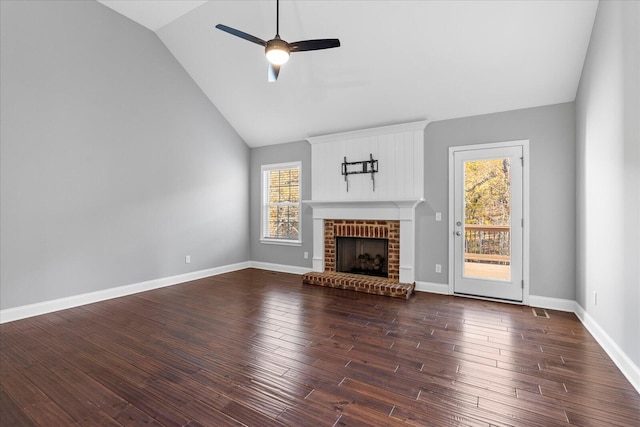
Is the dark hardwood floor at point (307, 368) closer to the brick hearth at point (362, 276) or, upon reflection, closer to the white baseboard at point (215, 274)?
the white baseboard at point (215, 274)

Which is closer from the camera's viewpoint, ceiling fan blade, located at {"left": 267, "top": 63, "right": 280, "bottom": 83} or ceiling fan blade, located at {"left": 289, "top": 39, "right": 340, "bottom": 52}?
ceiling fan blade, located at {"left": 289, "top": 39, "right": 340, "bottom": 52}

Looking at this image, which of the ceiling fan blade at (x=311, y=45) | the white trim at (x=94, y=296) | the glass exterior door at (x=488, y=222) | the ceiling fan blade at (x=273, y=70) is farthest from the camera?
the glass exterior door at (x=488, y=222)

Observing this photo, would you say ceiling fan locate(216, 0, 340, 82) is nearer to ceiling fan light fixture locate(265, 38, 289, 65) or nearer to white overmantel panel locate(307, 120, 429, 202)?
ceiling fan light fixture locate(265, 38, 289, 65)

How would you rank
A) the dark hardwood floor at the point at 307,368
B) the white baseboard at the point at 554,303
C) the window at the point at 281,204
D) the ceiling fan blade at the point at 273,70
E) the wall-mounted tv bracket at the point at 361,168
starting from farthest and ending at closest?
the window at the point at 281,204 < the wall-mounted tv bracket at the point at 361,168 < the white baseboard at the point at 554,303 < the ceiling fan blade at the point at 273,70 < the dark hardwood floor at the point at 307,368

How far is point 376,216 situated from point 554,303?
2.56 meters

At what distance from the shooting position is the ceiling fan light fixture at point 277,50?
291 centimetres

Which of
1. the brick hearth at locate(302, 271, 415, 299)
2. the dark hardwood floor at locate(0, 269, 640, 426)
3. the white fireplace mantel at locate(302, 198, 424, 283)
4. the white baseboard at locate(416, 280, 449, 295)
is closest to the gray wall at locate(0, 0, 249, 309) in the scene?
the dark hardwood floor at locate(0, 269, 640, 426)

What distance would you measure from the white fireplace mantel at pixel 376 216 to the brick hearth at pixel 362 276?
0.10 meters

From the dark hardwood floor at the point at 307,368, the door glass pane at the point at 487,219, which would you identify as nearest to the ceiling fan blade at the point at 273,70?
the dark hardwood floor at the point at 307,368

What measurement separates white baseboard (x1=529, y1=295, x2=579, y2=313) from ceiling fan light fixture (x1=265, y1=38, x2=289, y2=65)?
4.14 m

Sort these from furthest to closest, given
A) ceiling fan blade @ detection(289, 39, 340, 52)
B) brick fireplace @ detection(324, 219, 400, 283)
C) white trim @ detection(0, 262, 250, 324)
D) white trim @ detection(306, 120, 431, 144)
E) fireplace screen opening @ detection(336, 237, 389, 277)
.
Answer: fireplace screen opening @ detection(336, 237, 389, 277) < brick fireplace @ detection(324, 219, 400, 283) < white trim @ detection(306, 120, 431, 144) < white trim @ detection(0, 262, 250, 324) < ceiling fan blade @ detection(289, 39, 340, 52)

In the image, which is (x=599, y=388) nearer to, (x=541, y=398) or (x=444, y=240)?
(x=541, y=398)

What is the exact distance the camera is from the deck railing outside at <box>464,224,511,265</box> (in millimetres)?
4145

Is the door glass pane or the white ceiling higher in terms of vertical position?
the white ceiling
